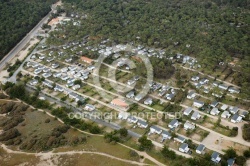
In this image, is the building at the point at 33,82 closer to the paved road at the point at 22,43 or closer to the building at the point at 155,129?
the paved road at the point at 22,43

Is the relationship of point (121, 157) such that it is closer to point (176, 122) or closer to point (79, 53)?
point (176, 122)

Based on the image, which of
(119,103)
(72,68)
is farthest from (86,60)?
(119,103)

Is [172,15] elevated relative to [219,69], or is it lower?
elevated

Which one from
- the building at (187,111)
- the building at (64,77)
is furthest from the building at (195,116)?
the building at (64,77)

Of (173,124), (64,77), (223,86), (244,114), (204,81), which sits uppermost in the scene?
(204,81)

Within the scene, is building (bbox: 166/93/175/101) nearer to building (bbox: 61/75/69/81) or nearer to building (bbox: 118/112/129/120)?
building (bbox: 118/112/129/120)

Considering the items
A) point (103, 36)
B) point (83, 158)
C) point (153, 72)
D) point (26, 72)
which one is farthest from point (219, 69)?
point (26, 72)

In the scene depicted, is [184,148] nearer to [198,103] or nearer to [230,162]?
[230,162]
